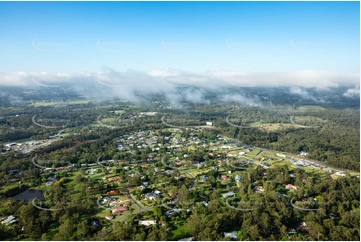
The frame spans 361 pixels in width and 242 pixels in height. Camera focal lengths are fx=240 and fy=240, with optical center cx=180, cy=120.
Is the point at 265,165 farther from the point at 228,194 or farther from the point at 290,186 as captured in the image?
the point at 228,194

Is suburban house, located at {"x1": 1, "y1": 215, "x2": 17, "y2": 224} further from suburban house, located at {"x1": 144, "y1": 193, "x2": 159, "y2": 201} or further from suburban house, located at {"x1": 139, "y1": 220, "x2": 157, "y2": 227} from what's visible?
suburban house, located at {"x1": 144, "y1": 193, "x2": 159, "y2": 201}

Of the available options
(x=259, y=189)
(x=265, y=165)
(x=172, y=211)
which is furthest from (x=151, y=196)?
(x=265, y=165)

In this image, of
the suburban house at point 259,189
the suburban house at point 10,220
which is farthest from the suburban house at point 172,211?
the suburban house at point 10,220

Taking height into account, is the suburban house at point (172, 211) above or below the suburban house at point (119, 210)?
above

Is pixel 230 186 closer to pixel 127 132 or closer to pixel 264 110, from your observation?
pixel 127 132

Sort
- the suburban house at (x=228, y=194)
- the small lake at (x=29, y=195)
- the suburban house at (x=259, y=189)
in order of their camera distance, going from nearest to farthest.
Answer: the suburban house at (x=228, y=194) → the small lake at (x=29, y=195) → the suburban house at (x=259, y=189)

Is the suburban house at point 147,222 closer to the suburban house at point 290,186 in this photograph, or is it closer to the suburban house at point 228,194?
the suburban house at point 228,194

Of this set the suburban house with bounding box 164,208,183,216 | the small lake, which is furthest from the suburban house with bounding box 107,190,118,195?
the suburban house with bounding box 164,208,183,216

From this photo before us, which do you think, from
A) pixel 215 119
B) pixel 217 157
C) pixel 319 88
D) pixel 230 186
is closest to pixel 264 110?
pixel 215 119

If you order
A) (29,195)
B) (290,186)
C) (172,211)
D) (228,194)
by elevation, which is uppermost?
(172,211)
